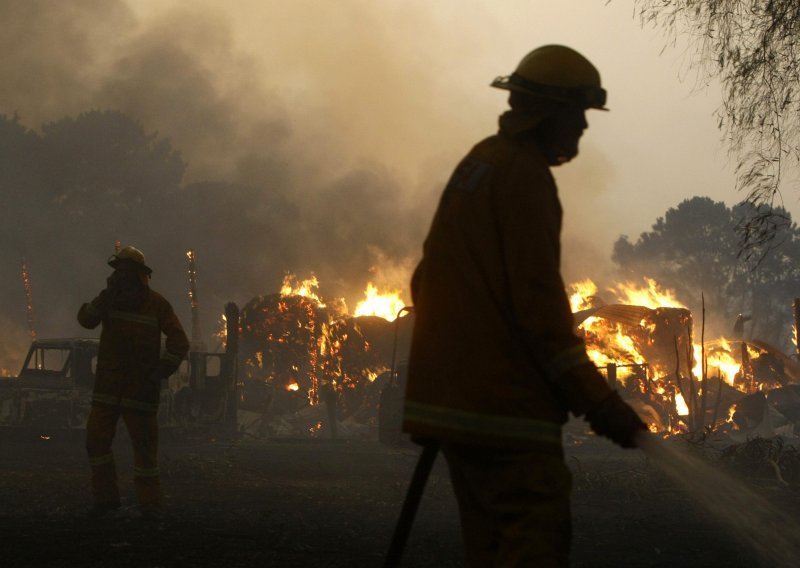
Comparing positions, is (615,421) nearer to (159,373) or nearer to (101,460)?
(159,373)

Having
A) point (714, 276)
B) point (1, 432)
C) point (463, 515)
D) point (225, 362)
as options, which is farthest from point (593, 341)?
point (714, 276)

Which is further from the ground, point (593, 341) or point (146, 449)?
point (593, 341)

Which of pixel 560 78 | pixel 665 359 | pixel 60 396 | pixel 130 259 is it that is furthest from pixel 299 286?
pixel 560 78

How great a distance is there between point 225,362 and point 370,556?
1474cm

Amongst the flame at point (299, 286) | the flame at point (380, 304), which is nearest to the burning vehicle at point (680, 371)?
the flame at point (380, 304)

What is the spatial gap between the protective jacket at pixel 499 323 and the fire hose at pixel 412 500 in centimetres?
8

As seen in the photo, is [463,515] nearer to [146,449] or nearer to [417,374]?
[417,374]

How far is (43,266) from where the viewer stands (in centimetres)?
5150

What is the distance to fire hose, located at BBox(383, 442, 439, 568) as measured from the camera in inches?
111

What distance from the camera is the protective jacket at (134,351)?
308 inches

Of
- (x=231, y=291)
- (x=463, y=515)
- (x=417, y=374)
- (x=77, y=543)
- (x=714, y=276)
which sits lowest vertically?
(x=77, y=543)

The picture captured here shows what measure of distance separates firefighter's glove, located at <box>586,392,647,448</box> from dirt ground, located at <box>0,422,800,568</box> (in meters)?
3.60

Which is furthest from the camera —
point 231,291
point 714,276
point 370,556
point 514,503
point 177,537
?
point 714,276

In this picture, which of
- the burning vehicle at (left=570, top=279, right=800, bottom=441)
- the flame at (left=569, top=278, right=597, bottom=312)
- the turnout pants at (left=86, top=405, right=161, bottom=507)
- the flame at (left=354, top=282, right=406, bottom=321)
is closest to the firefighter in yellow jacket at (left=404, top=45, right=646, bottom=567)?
the turnout pants at (left=86, top=405, right=161, bottom=507)
